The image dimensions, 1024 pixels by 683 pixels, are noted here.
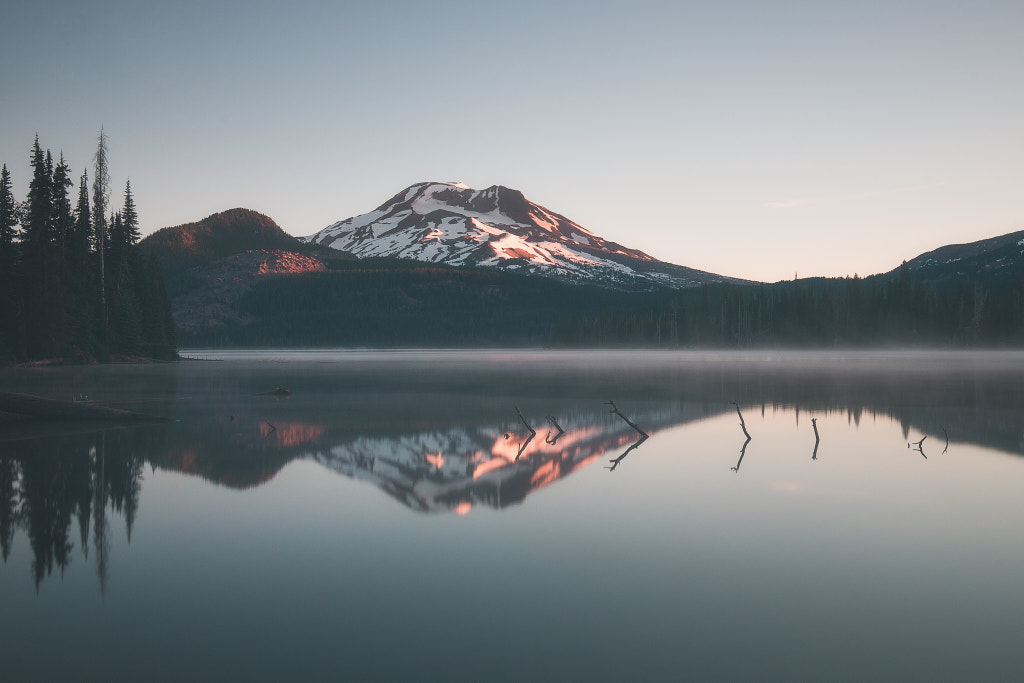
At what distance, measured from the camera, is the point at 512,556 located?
29.9 ft

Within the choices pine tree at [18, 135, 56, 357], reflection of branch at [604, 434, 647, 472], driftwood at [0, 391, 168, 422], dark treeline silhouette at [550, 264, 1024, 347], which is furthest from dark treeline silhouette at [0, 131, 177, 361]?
dark treeline silhouette at [550, 264, 1024, 347]

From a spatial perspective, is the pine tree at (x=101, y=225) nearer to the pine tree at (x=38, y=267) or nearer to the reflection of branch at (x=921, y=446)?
the pine tree at (x=38, y=267)

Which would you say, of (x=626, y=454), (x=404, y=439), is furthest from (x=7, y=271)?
(x=626, y=454)

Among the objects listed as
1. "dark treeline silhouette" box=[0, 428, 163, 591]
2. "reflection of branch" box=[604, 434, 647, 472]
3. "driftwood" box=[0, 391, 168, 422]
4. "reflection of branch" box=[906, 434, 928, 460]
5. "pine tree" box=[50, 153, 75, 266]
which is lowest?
"reflection of branch" box=[906, 434, 928, 460]

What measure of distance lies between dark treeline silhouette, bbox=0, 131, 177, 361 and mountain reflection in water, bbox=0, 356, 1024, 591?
28.0 metres

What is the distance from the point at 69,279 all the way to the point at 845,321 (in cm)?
12862

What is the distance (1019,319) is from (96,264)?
131822 mm

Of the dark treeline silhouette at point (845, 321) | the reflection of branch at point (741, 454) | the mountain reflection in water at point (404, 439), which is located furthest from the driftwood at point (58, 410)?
the dark treeline silhouette at point (845, 321)

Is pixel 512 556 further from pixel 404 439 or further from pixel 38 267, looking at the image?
pixel 38 267

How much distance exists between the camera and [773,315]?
5851 inches

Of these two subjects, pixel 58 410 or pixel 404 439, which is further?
pixel 58 410

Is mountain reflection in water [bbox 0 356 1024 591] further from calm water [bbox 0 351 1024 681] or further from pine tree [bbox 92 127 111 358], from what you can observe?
pine tree [bbox 92 127 111 358]

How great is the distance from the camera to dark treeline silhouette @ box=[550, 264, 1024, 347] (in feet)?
391

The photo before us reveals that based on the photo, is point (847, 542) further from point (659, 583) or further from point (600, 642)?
point (600, 642)
